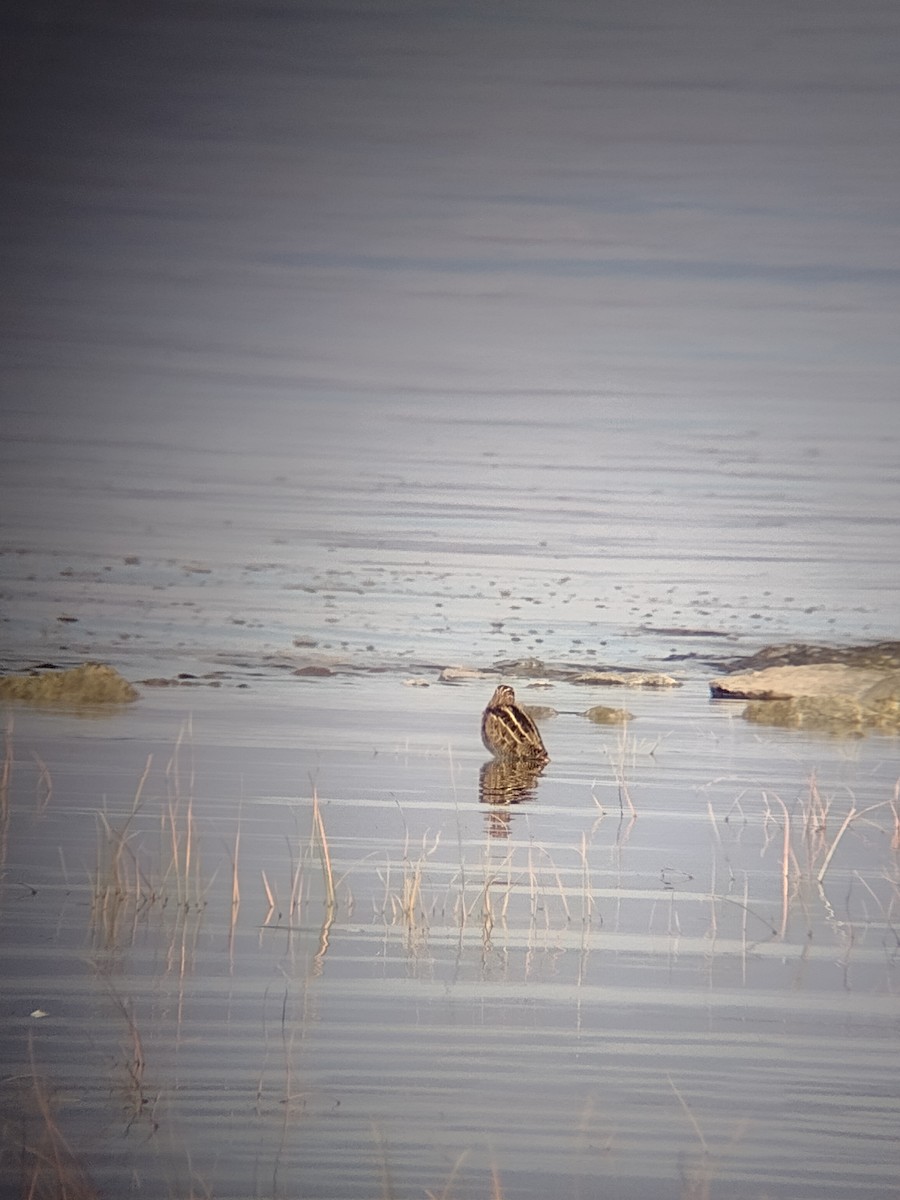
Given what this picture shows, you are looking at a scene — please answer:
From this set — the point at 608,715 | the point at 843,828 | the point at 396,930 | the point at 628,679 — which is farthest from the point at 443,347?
the point at 396,930

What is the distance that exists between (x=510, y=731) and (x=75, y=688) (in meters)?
1.86

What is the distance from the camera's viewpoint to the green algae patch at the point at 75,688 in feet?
18.1

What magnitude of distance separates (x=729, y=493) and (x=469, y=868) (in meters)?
3.69

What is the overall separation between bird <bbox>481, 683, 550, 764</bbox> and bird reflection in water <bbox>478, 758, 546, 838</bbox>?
3 cm

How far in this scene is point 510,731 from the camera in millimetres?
4535

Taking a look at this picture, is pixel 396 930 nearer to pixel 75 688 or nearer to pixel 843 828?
pixel 843 828

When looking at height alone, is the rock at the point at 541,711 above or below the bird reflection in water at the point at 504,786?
above

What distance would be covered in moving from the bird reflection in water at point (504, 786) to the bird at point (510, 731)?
1.1 inches

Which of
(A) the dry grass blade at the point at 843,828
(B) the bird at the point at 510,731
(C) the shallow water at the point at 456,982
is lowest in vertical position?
(C) the shallow water at the point at 456,982

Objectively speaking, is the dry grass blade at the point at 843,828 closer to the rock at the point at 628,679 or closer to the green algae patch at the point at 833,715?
the green algae patch at the point at 833,715

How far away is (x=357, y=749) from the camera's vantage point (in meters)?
4.66

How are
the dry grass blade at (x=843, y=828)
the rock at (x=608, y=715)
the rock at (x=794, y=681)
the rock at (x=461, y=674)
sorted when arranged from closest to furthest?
the dry grass blade at (x=843, y=828), the rock at (x=608, y=715), the rock at (x=794, y=681), the rock at (x=461, y=674)

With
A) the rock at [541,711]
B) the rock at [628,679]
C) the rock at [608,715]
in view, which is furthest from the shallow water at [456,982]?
the rock at [628,679]

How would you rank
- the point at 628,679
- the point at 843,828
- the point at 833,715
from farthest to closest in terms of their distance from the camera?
the point at 628,679
the point at 833,715
the point at 843,828
